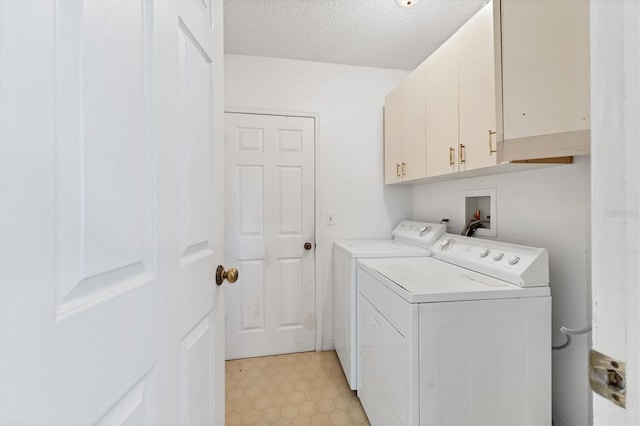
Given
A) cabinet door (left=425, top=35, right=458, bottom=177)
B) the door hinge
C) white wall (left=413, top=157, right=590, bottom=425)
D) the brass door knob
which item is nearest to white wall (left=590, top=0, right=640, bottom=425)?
the door hinge

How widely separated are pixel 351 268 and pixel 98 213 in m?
1.57

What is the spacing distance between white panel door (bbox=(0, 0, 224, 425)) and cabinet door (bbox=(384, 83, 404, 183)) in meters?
1.73

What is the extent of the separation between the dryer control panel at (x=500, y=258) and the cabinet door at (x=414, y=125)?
0.51 metres

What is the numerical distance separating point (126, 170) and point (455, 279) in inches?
52.9

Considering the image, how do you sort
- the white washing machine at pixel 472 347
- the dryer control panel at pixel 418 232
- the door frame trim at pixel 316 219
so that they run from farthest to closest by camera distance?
1. the door frame trim at pixel 316 219
2. the dryer control panel at pixel 418 232
3. the white washing machine at pixel 472 347

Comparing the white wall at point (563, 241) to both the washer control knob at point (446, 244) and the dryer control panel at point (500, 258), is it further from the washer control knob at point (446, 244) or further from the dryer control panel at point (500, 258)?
the washer control knob at point (446, 244)

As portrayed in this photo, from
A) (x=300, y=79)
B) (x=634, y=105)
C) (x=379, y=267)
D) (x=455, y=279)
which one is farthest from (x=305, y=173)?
(x=634, y=105)

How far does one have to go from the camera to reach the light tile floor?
1.64m

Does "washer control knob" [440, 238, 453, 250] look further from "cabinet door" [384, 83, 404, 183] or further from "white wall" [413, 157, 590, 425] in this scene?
"cabinet door" [384, 83, 404, 183]

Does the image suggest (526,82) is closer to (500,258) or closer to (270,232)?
(500,258)

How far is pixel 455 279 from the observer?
1.32 meters

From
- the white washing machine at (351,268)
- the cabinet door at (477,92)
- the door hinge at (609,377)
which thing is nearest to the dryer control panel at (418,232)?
the white washing machine at (351,268)

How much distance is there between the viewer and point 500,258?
4.44ft

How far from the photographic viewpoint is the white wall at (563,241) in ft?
3.98
